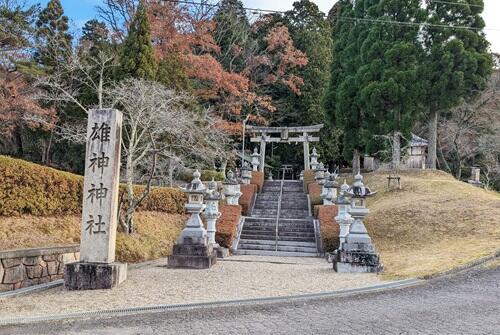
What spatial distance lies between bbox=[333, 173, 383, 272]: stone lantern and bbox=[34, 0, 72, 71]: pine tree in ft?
41.7

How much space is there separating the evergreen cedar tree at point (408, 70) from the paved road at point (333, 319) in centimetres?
1406

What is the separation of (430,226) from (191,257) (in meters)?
7.37

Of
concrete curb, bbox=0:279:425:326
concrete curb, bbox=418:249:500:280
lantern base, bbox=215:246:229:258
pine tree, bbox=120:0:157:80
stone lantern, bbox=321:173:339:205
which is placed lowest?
lantern base, bbox=215:246:229:258

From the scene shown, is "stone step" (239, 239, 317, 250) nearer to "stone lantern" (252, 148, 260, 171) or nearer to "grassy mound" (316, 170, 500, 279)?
"grassy mound" (316, 170, 500, 279)

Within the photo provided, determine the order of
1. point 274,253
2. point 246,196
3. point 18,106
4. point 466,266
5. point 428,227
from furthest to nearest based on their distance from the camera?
point 246,196
point 18,106
point 428,227
point 274,253
point 466,266

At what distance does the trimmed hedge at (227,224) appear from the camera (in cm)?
1245

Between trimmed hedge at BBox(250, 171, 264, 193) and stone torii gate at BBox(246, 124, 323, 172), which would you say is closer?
trimmed hedge at BBox(250, 171, 264, 193)

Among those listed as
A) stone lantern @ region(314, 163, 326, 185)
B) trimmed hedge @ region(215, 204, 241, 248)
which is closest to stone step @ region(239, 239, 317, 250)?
trimmed hedge @ region(215, 204, 241, 248)

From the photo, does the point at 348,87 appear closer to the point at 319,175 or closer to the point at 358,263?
the point at 319,175

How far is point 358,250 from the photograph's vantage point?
9.09m

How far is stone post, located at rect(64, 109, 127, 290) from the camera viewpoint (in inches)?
281

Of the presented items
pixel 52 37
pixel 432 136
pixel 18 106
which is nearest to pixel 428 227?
pixel 432 136

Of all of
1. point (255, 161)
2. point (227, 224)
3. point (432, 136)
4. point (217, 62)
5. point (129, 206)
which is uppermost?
point (217, 62)

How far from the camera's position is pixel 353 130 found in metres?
21.8
